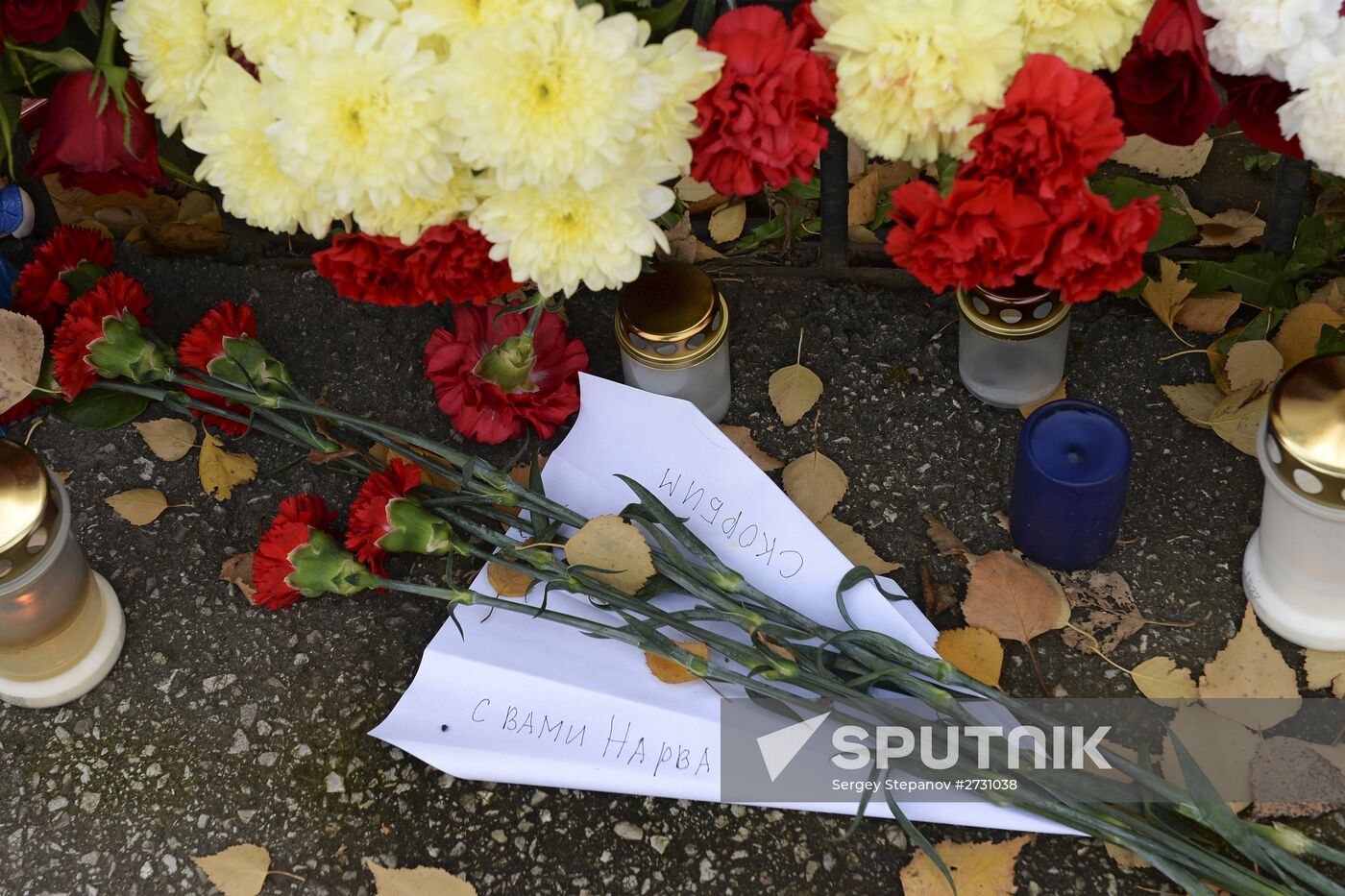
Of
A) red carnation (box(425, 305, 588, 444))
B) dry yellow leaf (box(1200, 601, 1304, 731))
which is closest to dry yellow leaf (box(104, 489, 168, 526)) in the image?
red carnation (box(425, 305, 588, 444))

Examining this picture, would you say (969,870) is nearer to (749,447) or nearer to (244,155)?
(749,447)

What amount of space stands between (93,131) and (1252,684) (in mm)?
1025

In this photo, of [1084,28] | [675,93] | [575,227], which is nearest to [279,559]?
[575,227]

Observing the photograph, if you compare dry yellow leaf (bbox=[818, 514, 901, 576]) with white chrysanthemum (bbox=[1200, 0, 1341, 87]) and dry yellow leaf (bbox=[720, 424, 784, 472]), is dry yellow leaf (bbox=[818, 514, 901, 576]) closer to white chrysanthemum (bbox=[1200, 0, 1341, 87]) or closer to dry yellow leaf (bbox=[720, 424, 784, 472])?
dry yellow leaf (bbox=[720, 424, 784, 472])

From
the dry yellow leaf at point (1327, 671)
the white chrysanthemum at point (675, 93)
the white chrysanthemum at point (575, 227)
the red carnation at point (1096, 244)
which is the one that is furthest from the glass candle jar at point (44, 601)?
the dry yellow leaf at point (1327, 671)

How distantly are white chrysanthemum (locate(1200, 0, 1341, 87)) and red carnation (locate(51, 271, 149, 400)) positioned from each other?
3.20ft

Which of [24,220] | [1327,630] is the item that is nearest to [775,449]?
[1327,630]

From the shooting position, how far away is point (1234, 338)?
1261 mm

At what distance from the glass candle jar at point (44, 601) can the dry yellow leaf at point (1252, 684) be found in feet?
3.19

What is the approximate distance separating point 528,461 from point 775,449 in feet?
0.80

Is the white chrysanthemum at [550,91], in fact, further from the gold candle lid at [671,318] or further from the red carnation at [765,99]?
the gold candle lid at [671,318]

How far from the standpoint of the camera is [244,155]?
910 millimetres

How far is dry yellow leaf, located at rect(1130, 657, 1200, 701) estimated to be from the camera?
1.10 m

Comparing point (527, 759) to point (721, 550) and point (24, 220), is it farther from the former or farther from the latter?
point (24, 220)
